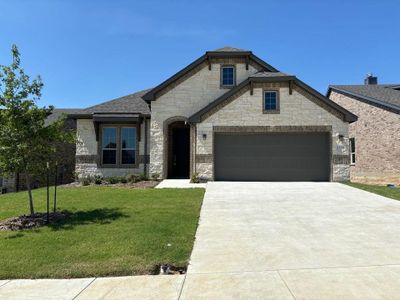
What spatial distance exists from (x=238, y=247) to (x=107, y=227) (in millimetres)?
3250

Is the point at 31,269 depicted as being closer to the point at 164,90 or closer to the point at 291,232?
the point at 291,232

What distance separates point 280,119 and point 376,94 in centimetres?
858

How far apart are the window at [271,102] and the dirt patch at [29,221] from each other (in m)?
12.0

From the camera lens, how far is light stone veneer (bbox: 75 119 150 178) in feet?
63.9

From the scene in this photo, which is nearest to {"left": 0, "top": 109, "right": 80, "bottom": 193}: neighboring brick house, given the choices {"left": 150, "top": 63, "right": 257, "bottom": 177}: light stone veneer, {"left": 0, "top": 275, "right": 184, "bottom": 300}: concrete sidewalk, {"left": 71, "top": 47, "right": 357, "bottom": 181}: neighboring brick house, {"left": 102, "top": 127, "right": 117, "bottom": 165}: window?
{"left": 102, "top": 127, "right": 117, "bottom": 165}: window

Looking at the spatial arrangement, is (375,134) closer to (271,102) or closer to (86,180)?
(271,102)

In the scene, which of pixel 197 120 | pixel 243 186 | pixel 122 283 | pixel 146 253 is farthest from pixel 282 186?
pixel 122 283

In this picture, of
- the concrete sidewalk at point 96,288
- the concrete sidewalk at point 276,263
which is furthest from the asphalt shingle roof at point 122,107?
the concrete sidewalk at point 96,288

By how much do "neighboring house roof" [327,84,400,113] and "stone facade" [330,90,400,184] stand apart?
34 cm

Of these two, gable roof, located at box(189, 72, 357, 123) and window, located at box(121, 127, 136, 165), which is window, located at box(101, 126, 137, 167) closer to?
window, located at box(121, 127, 136, 165)

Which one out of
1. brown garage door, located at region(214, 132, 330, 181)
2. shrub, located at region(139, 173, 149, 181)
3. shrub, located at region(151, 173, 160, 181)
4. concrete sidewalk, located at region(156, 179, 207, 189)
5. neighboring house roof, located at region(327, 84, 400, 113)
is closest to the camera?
concrete sidewalk, located at region(156, 179, 207, 189)

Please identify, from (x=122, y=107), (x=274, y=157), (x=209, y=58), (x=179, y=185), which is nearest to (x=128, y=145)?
(x=122, y=107)

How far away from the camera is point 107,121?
62.9 ft

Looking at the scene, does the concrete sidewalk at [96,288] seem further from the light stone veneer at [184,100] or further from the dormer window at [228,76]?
the dormer window at [228,76]
